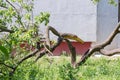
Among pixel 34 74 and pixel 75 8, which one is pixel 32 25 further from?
Answer: pixel 75 8

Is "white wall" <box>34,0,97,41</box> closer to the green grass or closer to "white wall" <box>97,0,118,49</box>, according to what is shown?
"white wall" <box>97,0,118,49</box>

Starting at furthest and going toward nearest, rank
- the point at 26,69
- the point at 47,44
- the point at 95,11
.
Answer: the point at 95,11 → the point at 47,44 → the point at 26,69

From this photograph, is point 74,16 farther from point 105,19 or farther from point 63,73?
point 63,73

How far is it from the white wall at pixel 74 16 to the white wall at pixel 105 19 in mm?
258

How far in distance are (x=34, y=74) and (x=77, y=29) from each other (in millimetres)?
8523

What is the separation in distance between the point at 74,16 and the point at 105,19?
1.16 metres

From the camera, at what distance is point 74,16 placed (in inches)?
615

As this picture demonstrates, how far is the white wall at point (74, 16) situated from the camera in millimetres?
15500

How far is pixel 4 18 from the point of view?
9516mm

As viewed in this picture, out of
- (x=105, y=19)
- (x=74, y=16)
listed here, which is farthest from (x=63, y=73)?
(x=105, y=19)

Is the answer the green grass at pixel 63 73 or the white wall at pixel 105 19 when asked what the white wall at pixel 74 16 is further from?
the green grass at pixel 63 73

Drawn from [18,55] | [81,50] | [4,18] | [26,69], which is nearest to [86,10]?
[81,50]

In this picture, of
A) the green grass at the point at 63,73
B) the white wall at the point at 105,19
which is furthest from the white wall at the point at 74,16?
the green grass at the point at 63,73

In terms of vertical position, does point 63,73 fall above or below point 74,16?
above
